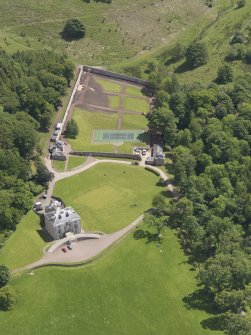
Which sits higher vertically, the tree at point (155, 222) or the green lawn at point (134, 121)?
the green lawn at point (134, 121)

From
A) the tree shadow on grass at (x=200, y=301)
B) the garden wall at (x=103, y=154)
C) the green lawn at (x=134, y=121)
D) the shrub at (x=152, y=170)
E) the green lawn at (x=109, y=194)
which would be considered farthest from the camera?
the green lawn at (x=134, y=121)

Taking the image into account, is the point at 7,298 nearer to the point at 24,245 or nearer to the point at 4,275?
the point at 4,275

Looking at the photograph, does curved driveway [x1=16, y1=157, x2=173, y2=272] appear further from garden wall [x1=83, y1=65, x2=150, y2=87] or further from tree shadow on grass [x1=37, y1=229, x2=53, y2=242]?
garden wall [x1=83, y1=65, x2=150, y2=87]

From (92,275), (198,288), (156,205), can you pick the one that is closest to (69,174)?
(156,205)

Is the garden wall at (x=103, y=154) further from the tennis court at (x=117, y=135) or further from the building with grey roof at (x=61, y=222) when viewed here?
the building with grey roof at (x=61, y=222)

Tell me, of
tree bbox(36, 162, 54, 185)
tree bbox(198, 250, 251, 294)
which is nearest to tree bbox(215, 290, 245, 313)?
tree bbox(198, 250, 251, 294)

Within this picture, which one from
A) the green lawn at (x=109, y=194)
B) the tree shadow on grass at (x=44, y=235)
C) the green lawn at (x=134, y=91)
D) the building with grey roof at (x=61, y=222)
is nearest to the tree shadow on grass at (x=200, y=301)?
the green lawn at (x=109, y=194)

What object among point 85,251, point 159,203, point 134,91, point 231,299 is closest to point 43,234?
point 85,251
